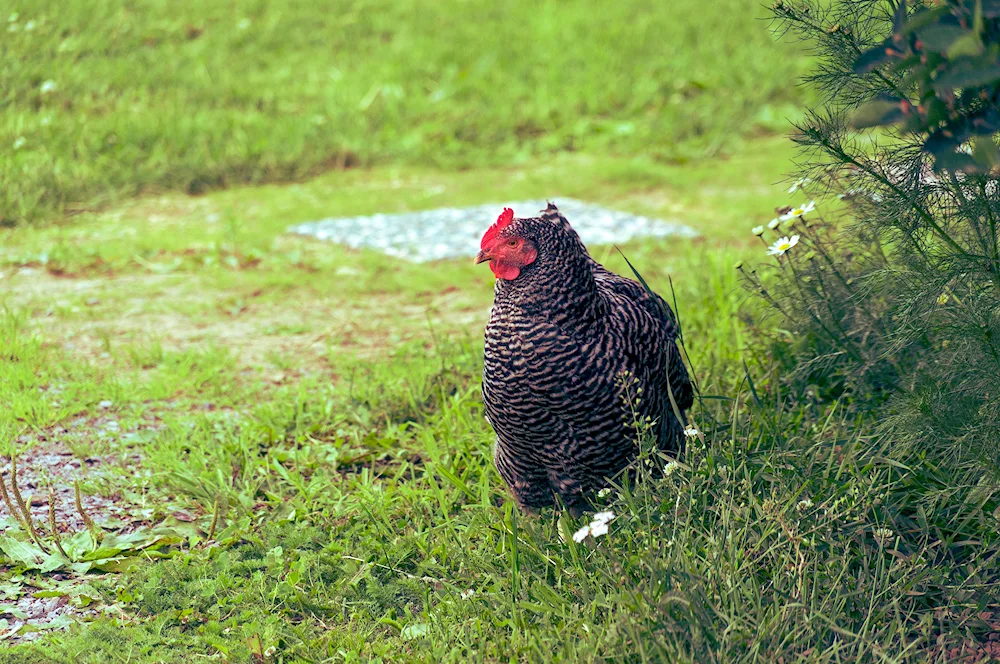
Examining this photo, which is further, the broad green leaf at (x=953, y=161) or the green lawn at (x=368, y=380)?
the green lawn at (x=368, y=380)

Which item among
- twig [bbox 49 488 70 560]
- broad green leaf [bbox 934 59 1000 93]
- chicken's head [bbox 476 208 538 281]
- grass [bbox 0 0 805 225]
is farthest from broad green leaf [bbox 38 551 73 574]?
grass [bbox 0 0 805 225]

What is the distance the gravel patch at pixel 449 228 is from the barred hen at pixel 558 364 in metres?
3.16


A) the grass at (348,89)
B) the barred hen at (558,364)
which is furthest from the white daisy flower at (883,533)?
the grass at (348,89)

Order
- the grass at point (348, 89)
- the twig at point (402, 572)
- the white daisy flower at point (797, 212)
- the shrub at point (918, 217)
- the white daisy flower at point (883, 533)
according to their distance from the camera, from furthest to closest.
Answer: the grass at point (348, 89), the white daisy flower at point (797, 212), the twig at point (402, 572), the white daisy flower at point (883, 533), the shrub at point (918, 217)

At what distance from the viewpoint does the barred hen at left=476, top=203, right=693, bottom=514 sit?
2936 mm

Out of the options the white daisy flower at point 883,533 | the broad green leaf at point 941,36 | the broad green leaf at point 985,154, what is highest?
the broad green leaf at point 941,36

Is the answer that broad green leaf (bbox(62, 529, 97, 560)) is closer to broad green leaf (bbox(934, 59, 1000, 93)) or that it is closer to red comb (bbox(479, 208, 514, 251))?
red comb (bbox(479, 208, 514, 251))

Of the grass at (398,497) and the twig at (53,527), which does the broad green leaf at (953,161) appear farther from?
the twig at (53,527)

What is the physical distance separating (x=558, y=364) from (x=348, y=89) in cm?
612

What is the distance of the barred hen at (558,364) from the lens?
294 centimetres

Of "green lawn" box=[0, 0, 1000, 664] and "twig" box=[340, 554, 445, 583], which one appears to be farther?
"twig" box=[340, 554, 445, 583]

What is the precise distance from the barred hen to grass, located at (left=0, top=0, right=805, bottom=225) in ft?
15.0

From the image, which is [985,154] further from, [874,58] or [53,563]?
[53,563]

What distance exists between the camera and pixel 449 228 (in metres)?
6.62
